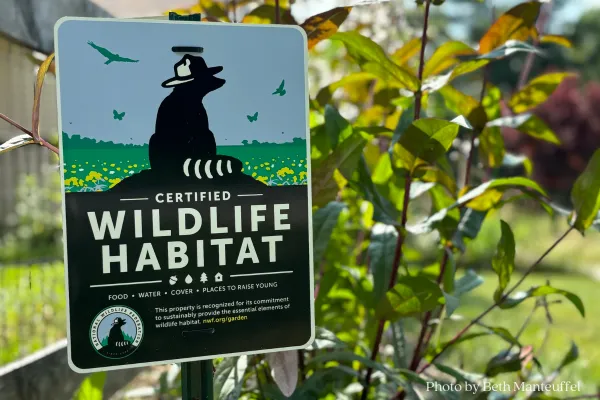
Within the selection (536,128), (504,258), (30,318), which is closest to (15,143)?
(504,258)

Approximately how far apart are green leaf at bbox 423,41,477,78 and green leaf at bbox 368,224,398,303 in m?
0.38

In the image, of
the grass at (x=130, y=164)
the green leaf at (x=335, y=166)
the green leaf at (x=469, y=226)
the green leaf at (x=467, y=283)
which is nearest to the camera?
the grass at (x=130, y=164)

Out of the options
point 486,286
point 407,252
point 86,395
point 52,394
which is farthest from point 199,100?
point 486,286

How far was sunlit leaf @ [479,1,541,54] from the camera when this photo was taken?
138 centimetres

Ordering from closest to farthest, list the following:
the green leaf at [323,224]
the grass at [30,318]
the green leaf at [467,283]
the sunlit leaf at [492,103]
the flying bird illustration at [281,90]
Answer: the flying bird illustration at [281,90] → the green leaf at [323,224] → the green leaf at [467,283] → the sunlit leaf at [492,103] → the grass at [30,318]

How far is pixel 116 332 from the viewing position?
91 centimetres

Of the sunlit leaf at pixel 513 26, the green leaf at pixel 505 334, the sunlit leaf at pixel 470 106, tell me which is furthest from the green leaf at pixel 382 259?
the sunlit leaf at pixel 513 26

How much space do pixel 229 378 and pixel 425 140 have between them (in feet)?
1.82

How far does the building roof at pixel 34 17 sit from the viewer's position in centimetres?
152

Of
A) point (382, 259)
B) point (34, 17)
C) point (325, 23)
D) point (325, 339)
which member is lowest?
point (325, 339)

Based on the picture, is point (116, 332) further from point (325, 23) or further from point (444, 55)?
point (444, 55)

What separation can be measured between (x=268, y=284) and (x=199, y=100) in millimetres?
288

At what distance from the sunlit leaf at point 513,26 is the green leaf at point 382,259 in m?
0.45

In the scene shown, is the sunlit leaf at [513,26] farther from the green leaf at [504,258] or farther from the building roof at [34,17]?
the building roof at [34,17]
